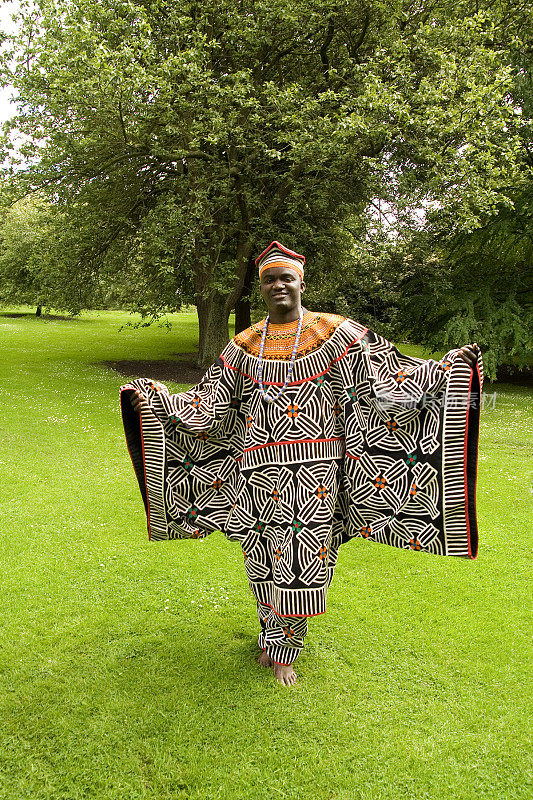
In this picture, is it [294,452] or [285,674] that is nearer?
[294,452]

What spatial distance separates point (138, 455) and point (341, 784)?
103 inches

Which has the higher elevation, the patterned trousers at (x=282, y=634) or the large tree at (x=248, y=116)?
the large tree at (x=248, y=116)

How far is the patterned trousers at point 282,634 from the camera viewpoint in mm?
4266

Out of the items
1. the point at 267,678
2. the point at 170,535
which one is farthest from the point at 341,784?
the point at 170,535

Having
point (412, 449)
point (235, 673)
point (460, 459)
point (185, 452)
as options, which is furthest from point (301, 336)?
point (235, 673)

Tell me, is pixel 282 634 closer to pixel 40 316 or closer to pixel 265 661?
pixel 265 661

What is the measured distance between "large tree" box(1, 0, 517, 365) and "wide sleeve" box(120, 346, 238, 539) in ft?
29.7

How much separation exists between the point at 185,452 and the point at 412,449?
5.70ft

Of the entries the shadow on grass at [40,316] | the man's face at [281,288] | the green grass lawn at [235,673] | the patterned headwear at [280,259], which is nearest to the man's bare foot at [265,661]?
the green grass lawn at [235,673]

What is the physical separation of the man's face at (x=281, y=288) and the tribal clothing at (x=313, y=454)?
170mm

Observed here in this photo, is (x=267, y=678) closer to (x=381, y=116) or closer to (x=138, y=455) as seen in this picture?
(x=138, y=455)

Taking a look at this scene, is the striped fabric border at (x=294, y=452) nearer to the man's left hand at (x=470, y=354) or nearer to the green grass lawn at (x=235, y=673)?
the man's left hand at (x=470, y=354)

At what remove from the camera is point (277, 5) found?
12.8 meters

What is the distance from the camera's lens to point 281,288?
164 inches
